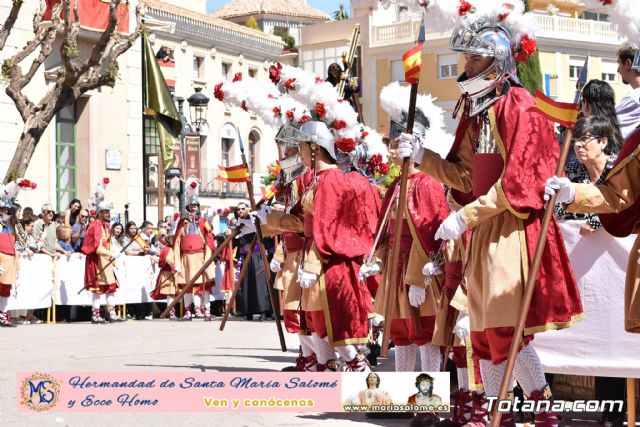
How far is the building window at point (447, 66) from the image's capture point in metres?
54.9

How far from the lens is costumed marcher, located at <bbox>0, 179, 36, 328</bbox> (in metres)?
19.0

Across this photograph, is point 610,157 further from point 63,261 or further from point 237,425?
point 63,261

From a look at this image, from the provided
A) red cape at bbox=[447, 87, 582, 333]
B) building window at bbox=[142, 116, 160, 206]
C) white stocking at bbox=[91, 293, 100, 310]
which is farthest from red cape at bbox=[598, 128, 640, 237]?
building window at bbox=[142, 116, 160, 206]

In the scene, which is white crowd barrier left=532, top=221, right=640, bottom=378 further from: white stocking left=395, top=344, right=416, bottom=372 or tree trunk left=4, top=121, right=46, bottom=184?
tree trunk left=4, top=121, right=46, bottom=184

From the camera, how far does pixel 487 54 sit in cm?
695

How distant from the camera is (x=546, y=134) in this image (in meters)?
6.75

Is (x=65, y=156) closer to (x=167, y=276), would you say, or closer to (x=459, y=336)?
(x=167, y=276)

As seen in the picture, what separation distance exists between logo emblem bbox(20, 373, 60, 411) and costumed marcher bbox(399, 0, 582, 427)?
2.74m

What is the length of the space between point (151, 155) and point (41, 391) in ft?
115

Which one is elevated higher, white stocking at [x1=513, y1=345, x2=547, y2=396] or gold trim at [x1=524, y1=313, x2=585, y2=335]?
gold trim at [x1=524, y1=313, x2=585, y2=335]

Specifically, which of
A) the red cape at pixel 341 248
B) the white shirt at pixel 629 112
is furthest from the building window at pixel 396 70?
the white shirt at pixel 629 112

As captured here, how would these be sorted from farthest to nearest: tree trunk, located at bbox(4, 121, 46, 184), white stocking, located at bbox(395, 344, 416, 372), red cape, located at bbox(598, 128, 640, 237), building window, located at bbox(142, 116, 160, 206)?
building window, located at bbox(142, 116, 160, 206) → tree trunk, located at bbox(4, 121, 46, 184) → white stocking, located at bbox(395, 344, 416, 372) → red cape, located at bbox(598, 128, 640, 237)

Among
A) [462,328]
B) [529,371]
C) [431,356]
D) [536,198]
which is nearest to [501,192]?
[536,198]

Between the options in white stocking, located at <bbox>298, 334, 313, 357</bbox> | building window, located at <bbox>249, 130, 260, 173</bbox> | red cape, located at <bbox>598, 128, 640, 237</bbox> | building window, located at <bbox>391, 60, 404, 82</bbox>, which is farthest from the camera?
building window, located at <bbox>249, 130, 260, 173</bbox>
